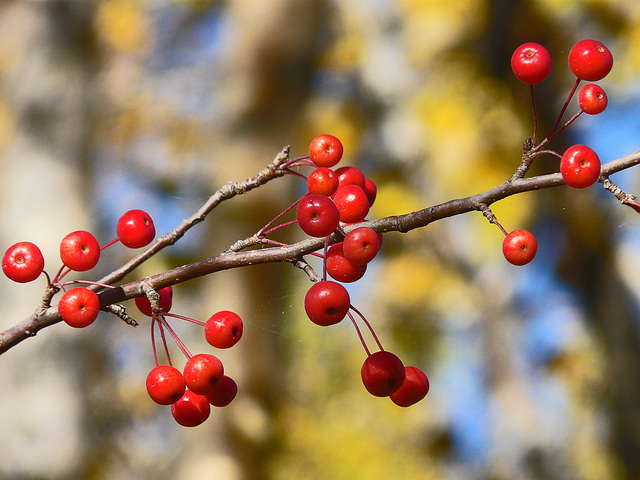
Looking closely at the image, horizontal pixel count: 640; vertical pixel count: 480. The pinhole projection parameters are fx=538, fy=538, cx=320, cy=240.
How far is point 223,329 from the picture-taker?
2.09 feet

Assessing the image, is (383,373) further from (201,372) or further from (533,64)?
(533,64)

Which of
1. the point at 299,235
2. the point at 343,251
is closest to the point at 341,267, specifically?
the point at 343,251

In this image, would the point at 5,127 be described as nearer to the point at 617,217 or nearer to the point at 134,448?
the point at 134,448

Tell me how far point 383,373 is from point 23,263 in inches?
17.5

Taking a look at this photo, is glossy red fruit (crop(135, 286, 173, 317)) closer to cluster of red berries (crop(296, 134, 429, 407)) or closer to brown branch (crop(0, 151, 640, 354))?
brown branch (crop(0, 151, 640, 354))

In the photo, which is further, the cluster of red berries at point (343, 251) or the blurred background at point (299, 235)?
the blurred background at point (299, 235)

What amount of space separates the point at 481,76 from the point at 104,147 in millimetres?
3061

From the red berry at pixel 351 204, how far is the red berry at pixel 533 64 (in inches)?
9.6

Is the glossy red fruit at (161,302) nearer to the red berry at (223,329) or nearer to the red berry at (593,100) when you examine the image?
the red berry at (223,329)

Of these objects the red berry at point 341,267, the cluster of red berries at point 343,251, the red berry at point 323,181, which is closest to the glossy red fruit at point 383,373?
the cluster of red berries at point 343,251

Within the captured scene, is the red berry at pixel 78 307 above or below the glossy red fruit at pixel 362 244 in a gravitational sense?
above

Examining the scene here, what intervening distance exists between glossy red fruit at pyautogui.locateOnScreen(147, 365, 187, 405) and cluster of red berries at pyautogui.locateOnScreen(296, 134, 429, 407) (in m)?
0.18

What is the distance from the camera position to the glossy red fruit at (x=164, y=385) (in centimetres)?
63

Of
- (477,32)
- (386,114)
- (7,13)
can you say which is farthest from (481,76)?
(7,13)
